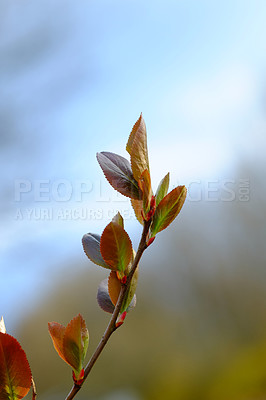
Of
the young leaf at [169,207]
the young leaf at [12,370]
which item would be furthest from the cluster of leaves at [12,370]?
the young leaf at [169,207]

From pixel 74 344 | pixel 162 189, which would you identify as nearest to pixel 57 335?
pixel 74 344

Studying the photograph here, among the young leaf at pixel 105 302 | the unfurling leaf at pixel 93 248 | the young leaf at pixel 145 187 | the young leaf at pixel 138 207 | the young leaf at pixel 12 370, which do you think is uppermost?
the young leaf at pixel 145 187

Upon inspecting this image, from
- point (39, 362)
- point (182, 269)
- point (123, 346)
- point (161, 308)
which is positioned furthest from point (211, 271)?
point (39, 362)

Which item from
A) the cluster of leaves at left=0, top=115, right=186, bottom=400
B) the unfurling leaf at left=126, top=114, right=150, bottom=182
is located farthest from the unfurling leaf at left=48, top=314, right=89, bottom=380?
the unfurling leaf at left=126, top=114, right=150, bottom=182

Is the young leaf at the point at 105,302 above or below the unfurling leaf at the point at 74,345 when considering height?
above

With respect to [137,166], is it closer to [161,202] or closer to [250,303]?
[161,202]

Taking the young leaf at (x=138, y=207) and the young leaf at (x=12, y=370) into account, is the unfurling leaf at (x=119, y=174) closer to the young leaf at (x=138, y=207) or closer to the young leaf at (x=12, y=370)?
the young leaf at (x=138, y=207)

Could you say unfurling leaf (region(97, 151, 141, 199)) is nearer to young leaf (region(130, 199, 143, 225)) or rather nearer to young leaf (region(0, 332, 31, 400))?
young leaf (region(130, 199, 143, 225))

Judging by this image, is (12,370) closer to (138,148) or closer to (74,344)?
(74,344)
